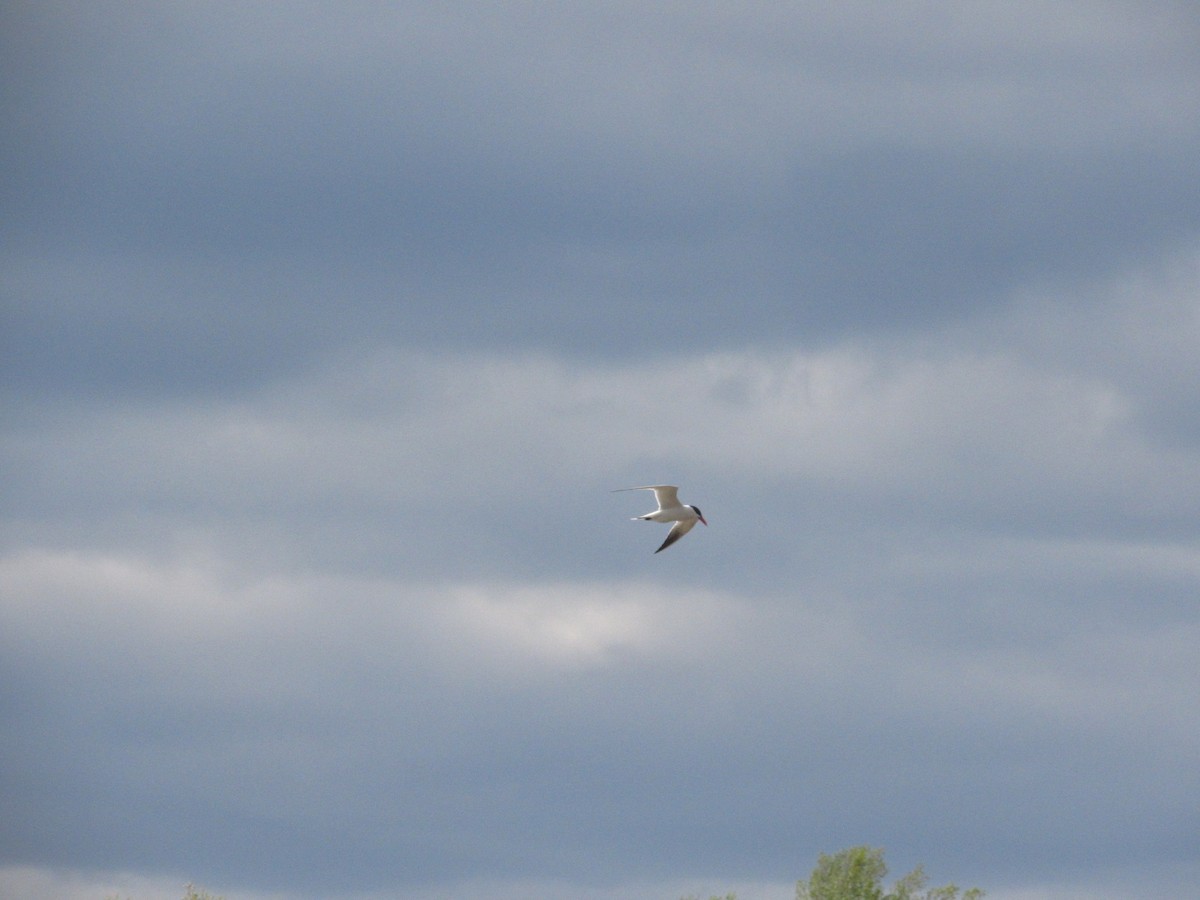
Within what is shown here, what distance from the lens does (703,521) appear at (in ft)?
322

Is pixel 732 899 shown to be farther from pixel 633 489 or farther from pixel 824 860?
pixel 633 489

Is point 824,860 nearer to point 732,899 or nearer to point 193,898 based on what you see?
point 732,899

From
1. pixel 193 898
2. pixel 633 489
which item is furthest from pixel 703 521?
pixel 193 898

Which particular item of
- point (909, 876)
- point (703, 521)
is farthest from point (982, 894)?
point (703, 521)

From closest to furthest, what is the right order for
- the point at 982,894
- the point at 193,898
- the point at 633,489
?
the point at 633,489
the point at 193,898
the point at 982,894

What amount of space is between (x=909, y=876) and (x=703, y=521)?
32.8 meters

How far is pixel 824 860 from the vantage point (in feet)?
420

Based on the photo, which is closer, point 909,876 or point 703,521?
point 703,521

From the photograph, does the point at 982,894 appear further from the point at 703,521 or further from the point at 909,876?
the point at 703,521

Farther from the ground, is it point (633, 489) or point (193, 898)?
point (633, 489)

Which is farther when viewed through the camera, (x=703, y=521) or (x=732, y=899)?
(x=732, y=899)

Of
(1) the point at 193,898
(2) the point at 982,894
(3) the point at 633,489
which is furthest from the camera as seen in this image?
(2) the point at 982,894

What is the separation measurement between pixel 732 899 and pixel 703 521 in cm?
3163

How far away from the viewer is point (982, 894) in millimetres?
123875
